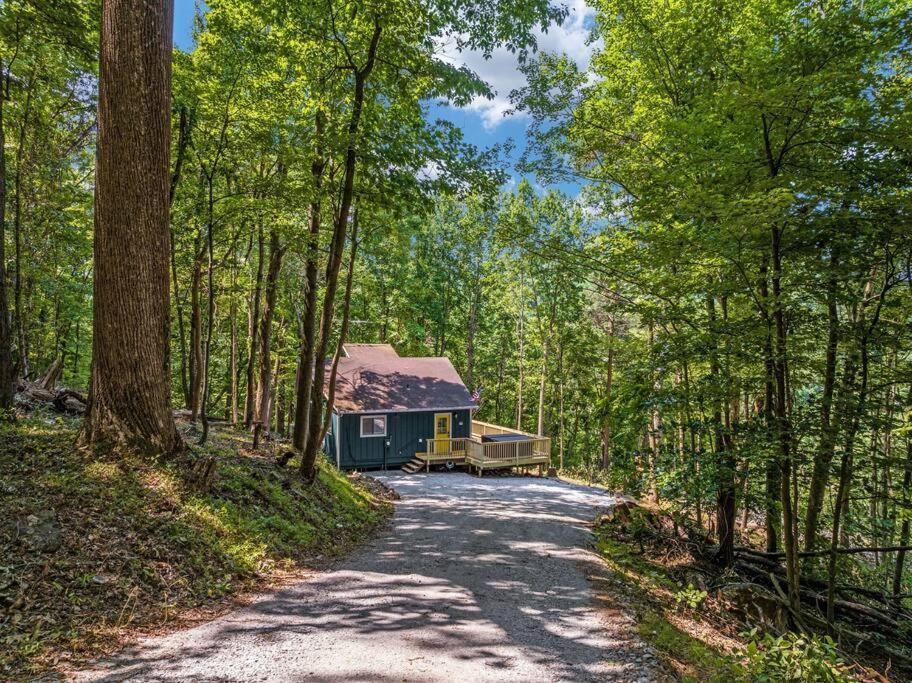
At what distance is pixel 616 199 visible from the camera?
30.4 ft

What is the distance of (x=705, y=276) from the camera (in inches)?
225

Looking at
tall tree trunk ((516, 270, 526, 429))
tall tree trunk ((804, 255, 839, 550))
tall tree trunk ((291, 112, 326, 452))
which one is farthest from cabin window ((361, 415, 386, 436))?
tall tree trunk ((804, 255, 839, 550))

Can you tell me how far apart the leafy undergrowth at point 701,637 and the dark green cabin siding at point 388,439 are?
36.9 feet

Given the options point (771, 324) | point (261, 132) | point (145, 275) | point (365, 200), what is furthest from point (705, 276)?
point (261, 132)

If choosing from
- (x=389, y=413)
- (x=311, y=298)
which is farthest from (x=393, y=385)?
(x=311, y=298)

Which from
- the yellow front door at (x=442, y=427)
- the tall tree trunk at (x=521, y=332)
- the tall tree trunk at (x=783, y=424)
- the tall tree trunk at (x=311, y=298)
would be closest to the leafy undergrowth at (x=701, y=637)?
the tall tree trunk at (x=783, y=424)

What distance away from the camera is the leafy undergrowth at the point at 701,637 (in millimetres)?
3152

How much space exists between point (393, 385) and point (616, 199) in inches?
463

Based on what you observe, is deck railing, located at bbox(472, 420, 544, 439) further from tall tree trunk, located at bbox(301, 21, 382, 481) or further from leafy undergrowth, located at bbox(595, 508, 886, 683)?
tall tree trunk, located at bbox(301, 21, 382, 481)

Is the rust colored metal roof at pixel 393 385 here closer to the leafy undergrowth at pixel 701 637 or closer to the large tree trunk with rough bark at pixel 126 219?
the leafy undergrowth at pixel 701 637

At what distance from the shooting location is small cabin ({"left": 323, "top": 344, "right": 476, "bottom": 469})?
55.6 feet

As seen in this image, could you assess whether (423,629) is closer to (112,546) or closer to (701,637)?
(112,546)

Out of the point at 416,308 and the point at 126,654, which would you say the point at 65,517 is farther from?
the point at 416,308

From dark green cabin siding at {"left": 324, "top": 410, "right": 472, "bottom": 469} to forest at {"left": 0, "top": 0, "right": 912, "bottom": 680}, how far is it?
4358 mm
